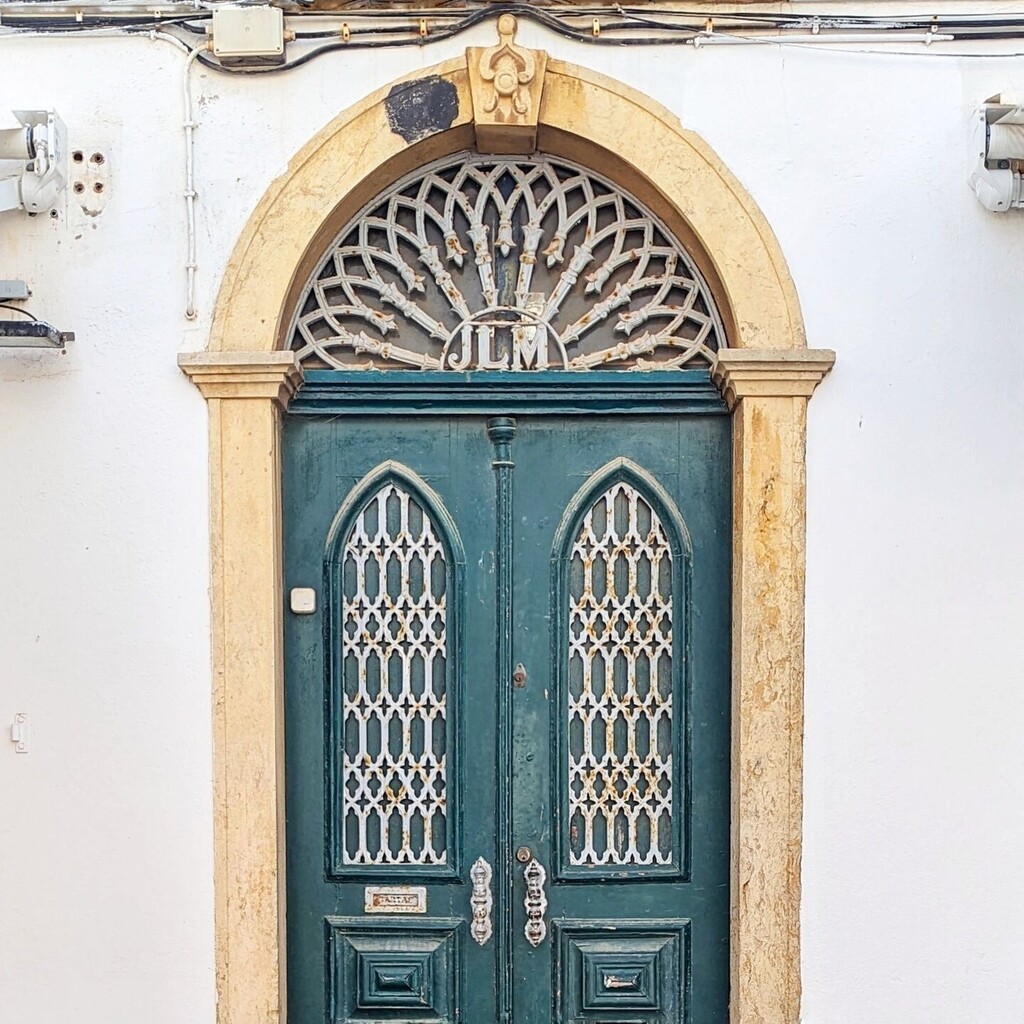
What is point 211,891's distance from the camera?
155 inches

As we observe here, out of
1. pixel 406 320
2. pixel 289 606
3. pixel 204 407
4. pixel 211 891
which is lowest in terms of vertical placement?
pixel 211 891

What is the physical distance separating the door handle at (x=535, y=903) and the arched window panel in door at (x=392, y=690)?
27 centimetres

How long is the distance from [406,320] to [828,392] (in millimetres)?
1495

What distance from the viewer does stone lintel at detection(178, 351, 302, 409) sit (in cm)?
388

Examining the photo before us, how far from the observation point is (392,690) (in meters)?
4.14

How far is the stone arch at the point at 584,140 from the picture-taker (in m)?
3.91

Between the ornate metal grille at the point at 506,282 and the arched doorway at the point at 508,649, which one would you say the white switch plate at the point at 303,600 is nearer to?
the arched doorway at the point at 508,649

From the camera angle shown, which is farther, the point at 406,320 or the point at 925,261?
the point at 406,320

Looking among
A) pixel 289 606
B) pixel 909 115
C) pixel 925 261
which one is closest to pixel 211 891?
pixel 289 606

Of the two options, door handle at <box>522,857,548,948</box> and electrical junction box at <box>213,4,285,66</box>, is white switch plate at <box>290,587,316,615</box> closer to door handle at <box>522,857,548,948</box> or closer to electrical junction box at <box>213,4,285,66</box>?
door handle at <box>522,857,548,948</box>

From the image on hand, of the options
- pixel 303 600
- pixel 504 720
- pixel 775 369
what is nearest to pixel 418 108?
pixel 775 369

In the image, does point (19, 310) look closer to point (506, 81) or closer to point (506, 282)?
point (506, 282)

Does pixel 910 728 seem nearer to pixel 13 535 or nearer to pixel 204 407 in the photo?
pixel 204 407

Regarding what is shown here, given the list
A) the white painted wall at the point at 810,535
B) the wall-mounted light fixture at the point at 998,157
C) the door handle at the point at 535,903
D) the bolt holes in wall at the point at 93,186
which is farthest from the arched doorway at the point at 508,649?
the wall-mounted light fixture at the point at 998,157
